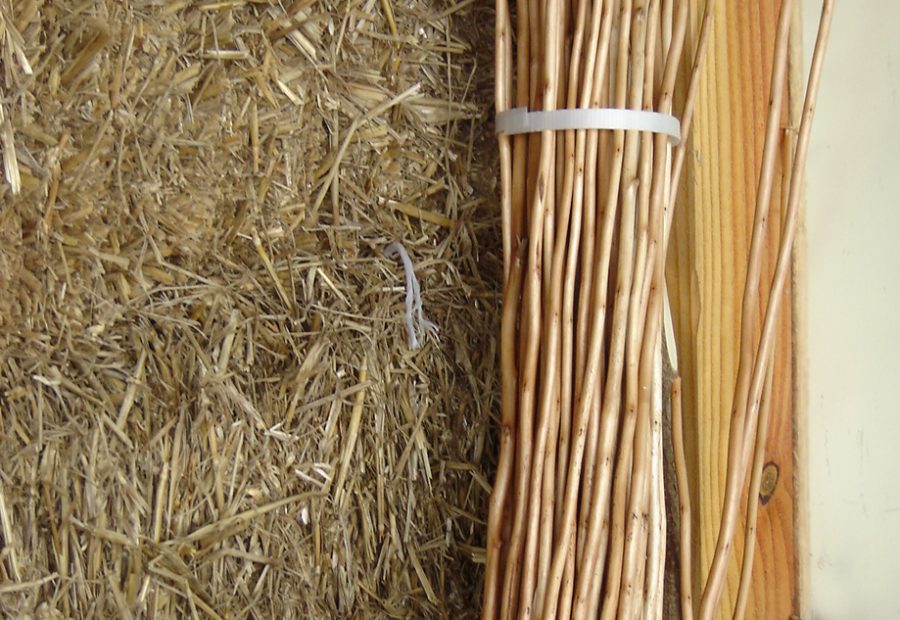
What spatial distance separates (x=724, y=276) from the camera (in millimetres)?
969

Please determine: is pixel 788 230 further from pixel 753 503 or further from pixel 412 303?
pixel 412 303

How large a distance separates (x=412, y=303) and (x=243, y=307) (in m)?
0.16

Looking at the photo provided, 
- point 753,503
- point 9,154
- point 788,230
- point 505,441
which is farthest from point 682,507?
point 9,154

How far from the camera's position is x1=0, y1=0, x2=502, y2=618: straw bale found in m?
0.87

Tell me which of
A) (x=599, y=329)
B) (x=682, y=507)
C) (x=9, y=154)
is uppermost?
(x=9, y=154)

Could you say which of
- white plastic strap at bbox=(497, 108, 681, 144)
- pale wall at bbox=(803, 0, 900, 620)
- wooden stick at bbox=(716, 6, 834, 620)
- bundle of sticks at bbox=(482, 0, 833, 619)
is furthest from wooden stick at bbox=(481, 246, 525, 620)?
pale wall at bbox=(803, 0, 900, 620)

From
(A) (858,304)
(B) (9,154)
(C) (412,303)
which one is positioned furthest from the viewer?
(A) (858,304)

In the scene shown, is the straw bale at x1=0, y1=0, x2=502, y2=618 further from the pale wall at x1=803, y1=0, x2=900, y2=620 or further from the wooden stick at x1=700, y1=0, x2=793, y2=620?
the pale wall at x1=803, y1=0, x2=900, y2=620

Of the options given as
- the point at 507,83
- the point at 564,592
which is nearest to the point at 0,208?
the point at 507,83

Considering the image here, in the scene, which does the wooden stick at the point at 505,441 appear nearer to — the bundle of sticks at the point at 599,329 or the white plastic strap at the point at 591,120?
the bundle of sticks at the point at 599,329

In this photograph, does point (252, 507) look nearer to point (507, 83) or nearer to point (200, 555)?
point (200, 555)

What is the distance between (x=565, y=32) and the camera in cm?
92

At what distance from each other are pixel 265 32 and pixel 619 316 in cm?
42

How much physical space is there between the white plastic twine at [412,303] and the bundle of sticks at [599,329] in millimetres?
95
